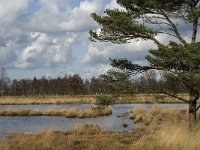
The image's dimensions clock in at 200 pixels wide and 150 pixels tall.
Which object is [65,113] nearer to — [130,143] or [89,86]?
[130,143]

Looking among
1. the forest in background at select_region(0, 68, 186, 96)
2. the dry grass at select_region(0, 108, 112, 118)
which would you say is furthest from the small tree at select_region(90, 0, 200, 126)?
the dry grass at select_region(0, 108, 112, 118)

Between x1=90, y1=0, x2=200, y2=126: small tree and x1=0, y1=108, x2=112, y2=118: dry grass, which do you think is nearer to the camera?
x1=90, y1=0, x2=200, y2=126: small tree

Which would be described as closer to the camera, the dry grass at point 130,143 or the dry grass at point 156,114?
the dry grass at point 130,143

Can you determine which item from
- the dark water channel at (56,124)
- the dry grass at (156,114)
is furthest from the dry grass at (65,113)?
the dry grass at (156,114)

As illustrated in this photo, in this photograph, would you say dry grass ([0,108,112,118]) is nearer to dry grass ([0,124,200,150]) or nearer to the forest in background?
the forest in background

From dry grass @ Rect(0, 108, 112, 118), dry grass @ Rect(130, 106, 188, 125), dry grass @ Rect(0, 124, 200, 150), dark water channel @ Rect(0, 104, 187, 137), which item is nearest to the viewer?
dry grass @ Rect(0, 124, 200, 150)

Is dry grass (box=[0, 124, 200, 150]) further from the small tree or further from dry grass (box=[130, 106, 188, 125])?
dry grass (box=[130, 106, 188, 125])

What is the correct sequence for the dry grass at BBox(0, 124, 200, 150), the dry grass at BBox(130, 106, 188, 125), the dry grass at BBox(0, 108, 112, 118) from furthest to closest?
the dry grass at BBox(0, 108, 112, 118) → the dry grass at BBox(130, 106, 188, 125) → the dry grass at BBox(0, 124, 200, 150)

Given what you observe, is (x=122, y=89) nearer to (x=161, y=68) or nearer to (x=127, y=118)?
(x=161, y=68)

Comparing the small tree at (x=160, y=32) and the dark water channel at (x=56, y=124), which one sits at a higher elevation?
the small tree at (x=160, y=32)

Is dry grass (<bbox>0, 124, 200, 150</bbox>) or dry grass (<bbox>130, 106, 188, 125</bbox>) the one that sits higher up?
dry grass (<bbox>130, 106, 188, 125</bbox>)

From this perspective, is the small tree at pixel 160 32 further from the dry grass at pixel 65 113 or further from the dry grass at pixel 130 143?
the dry grass at pixel 65 113

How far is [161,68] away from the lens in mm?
19859

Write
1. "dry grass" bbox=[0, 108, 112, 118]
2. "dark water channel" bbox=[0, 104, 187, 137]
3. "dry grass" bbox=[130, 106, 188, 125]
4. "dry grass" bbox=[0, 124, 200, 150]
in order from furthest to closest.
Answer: "dry grass" bbox=[0, 108, 112, 118], "dry grass" bbox=[130, 106, 188, 125], "dark water channel" bbox=[0, 104, 187, 137], "dry grass" bbox=[0, 124, 200, 150]
